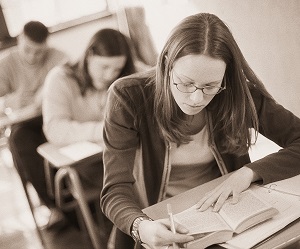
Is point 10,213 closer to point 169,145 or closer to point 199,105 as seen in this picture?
point 169,145

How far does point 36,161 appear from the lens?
2746 mm

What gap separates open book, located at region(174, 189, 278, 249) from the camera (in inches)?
41.4

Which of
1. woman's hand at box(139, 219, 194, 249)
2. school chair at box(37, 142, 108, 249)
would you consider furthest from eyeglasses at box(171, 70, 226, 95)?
school chair at box(37, 142, 108, 249)

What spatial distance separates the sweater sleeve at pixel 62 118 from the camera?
2404 mm

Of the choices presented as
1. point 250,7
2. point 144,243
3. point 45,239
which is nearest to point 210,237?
point 144,243

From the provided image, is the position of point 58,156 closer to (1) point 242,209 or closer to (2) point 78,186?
(2) point 78,186

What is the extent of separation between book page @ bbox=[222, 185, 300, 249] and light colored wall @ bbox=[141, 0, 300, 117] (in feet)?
3.69

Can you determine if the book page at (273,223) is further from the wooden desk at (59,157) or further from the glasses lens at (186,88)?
A: the wooden desk at (59,157)

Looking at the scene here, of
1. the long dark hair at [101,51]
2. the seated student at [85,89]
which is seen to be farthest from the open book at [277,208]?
the long dark hair at [101,51]

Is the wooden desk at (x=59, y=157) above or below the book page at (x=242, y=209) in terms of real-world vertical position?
below

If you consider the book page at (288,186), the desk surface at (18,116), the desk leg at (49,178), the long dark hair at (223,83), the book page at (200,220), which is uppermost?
the long dark hair at (223,83)

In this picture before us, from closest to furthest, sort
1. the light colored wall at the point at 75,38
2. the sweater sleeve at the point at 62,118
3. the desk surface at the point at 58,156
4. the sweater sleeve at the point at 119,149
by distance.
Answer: the sweater sleeve at the point at 119,149
the desk surface at the point at 58,156
the sweater sleeve at the point at 62,118
the light colored wall at the point at 75,38

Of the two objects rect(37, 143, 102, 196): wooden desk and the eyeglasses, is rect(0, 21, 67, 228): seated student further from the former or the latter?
the eyeglasses

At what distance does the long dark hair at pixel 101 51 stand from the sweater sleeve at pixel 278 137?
3.77 feet
